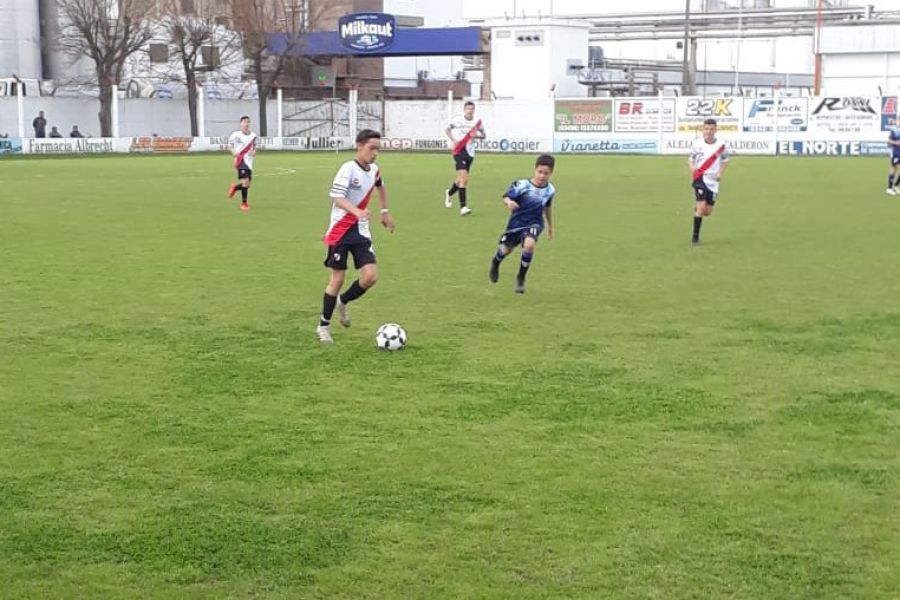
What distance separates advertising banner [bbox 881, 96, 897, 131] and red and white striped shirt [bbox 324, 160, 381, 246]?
4070 cm

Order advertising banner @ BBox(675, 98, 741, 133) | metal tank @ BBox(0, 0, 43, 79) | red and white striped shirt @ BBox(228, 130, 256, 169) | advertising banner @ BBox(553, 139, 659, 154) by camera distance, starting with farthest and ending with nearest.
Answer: metal tank @ BBox(0, 0, 43, 79) < advertising banner @ BBox(553, 139, 659, 154) < advertising banner @ BBox(675, 98, 741, 133) < red and white striped shirt @ BBox(228, 130, 256, 169)

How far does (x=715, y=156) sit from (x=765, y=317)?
7024 millimetres

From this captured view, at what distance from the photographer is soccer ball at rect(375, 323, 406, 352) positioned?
10.4m

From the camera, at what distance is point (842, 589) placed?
5426 mm

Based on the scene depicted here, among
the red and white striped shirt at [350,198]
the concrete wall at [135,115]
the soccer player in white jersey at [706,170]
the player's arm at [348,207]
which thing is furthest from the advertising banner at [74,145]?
the player's arm at [348,207]

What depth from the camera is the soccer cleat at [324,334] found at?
10.9 meters

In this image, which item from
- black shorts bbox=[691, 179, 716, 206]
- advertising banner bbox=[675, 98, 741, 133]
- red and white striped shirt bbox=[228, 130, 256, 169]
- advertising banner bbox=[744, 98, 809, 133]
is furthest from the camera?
advertising banner bbox=[675, 98, 741, 133]

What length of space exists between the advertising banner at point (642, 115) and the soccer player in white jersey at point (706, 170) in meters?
33.2

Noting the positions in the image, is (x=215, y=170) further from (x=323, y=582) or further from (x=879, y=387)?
(x=323, y=582)

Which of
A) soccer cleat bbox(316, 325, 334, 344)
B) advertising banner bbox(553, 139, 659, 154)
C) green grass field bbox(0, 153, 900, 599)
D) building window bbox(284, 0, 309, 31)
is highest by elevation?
building window bbox(284, 0, 309, 31)

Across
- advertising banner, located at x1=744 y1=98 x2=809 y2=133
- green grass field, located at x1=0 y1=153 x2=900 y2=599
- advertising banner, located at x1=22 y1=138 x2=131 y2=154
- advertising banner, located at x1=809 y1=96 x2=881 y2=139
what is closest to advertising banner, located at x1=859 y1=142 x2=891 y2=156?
advertising banner, located at x1=809 y1=96 x2=881 y2=139

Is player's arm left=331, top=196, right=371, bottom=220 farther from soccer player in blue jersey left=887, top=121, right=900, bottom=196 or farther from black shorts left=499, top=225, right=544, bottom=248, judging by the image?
soccer player in blue jersey left=887, top=121, right=900, bottom=196

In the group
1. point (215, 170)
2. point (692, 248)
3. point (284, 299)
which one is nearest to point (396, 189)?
point (215, 170)

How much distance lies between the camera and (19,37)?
62.1 m
